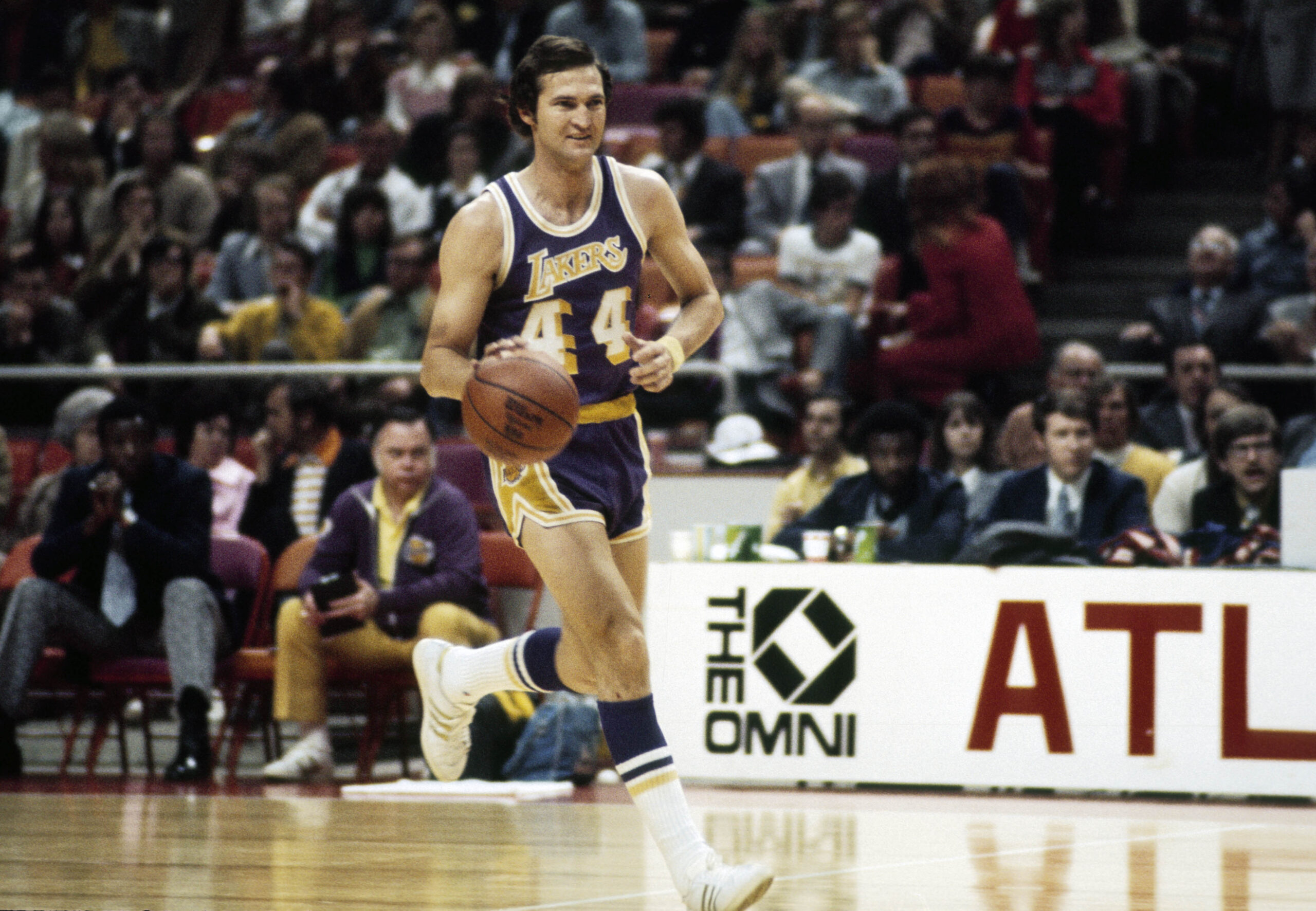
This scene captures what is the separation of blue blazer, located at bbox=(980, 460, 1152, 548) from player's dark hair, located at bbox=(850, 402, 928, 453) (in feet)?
1.67

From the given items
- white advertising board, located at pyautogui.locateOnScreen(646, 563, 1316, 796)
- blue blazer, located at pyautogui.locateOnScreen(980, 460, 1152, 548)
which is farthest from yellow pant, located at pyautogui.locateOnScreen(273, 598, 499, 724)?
blue blazer, located at pyautogui.locateOnScreen(980, 460, 1152, 548)

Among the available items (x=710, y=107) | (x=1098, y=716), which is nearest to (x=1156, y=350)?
(x=1098, y=716)

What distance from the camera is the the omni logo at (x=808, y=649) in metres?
7.21

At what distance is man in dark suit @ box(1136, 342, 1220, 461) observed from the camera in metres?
8.67

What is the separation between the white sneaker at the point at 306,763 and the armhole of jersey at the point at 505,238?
3.90 metres

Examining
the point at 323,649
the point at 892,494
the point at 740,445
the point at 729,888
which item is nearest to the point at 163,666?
the point at 323,649

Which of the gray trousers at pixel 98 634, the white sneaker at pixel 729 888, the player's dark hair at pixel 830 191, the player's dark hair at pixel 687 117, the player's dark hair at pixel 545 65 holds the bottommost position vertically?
the white sneaker at pixel 729 888

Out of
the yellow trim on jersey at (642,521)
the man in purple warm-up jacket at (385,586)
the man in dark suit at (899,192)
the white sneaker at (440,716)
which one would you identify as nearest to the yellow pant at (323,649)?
the man in purple warm-up jacket at (385,586)

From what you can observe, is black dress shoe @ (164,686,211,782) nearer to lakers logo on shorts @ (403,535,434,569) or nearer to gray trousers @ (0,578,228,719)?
gray trousers @ (0,578,228,719)

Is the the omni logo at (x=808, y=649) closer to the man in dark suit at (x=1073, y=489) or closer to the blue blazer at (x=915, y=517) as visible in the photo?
the blue blazer at (x=915, y=517)

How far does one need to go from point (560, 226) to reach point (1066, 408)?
3879mm

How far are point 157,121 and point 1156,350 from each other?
665 centimetres

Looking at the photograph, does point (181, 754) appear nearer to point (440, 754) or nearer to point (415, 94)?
point (440, 754)

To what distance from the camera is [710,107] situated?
11.9 m
